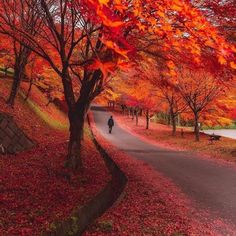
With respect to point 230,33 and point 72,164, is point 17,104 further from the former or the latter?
point 230,33

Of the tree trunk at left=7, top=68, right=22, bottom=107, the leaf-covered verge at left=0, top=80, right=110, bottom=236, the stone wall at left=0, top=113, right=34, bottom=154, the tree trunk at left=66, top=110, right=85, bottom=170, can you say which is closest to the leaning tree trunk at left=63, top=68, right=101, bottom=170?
the tree trunk at left=66, top=110, right=85, bottom=170

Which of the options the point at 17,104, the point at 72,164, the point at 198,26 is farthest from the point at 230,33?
the point at 17,104

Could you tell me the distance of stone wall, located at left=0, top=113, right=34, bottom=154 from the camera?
13.3m

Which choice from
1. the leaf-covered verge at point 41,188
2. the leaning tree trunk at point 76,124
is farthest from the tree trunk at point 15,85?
the leaning tree trunk at point 76,124

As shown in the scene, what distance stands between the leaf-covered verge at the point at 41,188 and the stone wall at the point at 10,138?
0.37 meters

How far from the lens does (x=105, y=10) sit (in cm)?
458

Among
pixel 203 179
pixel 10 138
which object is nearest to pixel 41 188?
pixel 10 138

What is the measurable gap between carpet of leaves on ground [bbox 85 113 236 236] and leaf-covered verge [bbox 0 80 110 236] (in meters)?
1.00

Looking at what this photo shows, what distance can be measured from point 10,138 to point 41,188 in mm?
4480

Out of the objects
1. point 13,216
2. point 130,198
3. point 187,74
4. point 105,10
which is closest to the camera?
point 105,10

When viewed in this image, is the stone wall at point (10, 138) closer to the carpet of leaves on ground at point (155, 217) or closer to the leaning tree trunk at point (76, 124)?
the leaning tree trunk at point (76, 124)

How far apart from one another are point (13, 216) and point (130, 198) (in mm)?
3782

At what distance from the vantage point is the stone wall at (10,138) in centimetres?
1325

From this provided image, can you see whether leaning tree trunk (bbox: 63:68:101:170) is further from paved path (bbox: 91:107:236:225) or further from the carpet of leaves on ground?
paved path (bbox: 91:107:236:225)
